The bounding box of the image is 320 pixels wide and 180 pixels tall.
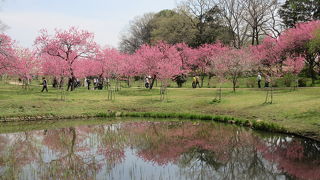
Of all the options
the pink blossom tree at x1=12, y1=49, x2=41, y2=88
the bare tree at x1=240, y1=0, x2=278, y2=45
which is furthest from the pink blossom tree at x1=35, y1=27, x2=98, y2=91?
the bare tree at x1=240, y1=0, x2=278, y2=45

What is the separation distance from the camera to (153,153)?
16.5m

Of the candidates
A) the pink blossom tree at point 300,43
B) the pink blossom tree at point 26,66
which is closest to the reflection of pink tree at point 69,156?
the pink blossom tree at point 26,66

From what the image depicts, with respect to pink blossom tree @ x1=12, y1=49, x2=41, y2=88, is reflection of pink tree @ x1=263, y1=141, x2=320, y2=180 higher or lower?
lower

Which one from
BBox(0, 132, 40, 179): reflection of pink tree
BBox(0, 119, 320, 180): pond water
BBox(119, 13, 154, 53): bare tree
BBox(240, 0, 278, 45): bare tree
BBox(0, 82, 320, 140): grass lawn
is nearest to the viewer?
BBox(0, 119, 320, 180): pond water

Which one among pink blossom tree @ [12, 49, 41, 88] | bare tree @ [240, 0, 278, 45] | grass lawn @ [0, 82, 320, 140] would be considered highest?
bare tree @ [240, 0, 278, 45]

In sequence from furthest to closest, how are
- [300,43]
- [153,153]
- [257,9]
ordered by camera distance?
[257,9] → [300,43] → [153,153]

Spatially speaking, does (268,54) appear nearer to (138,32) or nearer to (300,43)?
(300,43)

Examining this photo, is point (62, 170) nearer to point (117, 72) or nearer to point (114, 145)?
point (114, 145)

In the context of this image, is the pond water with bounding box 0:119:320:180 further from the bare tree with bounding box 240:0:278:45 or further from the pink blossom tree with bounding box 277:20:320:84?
the bare tree with bounding box 240:0:278:45

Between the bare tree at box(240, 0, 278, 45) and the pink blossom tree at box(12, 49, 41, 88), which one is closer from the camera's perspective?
the pink blossom tree at box(12, 49, 41, 88)

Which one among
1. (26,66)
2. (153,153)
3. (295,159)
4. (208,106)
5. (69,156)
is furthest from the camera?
(26,66)

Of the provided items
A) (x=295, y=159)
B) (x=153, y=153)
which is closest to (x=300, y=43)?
(x=295, y=159)

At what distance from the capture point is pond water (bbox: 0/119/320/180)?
13.1 metres

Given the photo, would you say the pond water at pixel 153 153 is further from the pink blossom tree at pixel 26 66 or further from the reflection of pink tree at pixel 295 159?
the pink blossom tree at pixel 26 66
